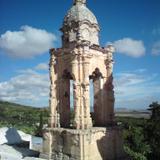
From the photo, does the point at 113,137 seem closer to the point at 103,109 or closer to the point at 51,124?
the point at 103,109

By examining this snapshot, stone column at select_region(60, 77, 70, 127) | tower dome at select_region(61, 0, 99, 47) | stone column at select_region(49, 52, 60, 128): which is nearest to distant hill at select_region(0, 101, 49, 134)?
stone column at select_region(60, 77, 70, 127)

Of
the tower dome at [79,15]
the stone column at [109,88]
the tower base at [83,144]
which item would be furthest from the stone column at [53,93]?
the stone column at [109,88]

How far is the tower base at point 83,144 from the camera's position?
12.5 metres

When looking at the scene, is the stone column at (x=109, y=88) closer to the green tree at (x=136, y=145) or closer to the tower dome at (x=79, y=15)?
the tower dome at (x=79, y=15)

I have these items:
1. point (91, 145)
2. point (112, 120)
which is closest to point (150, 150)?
point (112, 120)

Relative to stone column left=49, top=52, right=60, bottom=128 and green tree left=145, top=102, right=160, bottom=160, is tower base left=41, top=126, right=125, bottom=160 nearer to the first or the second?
stone column left=49, top=52, right=60, bottom=128

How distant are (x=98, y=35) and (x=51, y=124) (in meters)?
5.10

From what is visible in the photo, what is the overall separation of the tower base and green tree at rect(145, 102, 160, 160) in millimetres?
12401

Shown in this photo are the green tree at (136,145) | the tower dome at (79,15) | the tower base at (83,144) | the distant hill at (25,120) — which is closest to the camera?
the tower base at (83,144)

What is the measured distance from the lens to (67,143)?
13133 mm

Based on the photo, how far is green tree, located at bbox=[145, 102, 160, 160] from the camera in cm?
2575

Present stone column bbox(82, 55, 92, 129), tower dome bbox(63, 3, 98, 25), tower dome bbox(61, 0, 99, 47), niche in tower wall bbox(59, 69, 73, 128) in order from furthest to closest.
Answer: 1. niche in tower wall bbox(59, 69, 73, 128)
2. tower dome bbox(63, 3, 98, 25)
3. tower dome bbox(61, 0, 99, 47)
4. stone column bbox(82, 55, 92, 129)

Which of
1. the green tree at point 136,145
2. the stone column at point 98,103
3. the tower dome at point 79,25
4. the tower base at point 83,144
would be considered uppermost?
the tower dome at point 79,25

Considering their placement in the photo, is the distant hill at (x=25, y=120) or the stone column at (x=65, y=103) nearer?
the stone column at (x=65, y=103)
